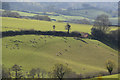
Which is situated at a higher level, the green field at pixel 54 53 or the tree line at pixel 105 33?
the tree line at pixel 105 33

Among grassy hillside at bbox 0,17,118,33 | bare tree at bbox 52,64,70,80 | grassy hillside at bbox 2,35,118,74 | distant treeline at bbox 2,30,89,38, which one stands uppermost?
grassy hillside at bbox 0,17,118,33

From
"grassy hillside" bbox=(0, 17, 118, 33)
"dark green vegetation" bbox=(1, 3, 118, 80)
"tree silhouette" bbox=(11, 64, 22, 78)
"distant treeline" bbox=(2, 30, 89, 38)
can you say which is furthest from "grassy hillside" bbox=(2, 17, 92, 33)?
"tree silhouette" bbox=(11, 64, 22, 78)

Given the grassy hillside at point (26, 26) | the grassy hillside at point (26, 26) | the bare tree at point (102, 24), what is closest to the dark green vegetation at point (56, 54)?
the bare tree at point (102, 24)

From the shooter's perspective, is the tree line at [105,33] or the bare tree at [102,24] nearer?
the tree line at [105,33]

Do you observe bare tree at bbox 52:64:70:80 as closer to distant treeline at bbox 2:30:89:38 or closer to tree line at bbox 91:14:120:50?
distant treeline at bbox 2:30:89:38

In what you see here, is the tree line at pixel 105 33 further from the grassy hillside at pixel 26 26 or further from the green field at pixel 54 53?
the green field at pixel 54 53

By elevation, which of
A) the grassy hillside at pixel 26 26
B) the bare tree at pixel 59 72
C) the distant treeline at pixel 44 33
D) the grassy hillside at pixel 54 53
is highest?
the grassy hillside at pixel 26 26

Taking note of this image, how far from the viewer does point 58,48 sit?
159 feet

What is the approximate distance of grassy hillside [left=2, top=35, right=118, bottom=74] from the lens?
1431 inches

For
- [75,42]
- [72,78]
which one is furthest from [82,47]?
[72,78]

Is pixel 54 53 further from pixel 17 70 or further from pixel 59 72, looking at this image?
pixel 17 70

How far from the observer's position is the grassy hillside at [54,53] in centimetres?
3635

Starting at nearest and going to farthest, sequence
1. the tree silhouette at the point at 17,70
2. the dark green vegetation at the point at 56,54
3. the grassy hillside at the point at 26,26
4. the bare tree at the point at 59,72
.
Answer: the tree silhouette at the point at 17,70
the bare tree at the point at 59,72
the dark green vegetation at the point at 56,54
the grassy hillside at the point at 26,26

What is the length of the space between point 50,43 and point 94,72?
838 inches
